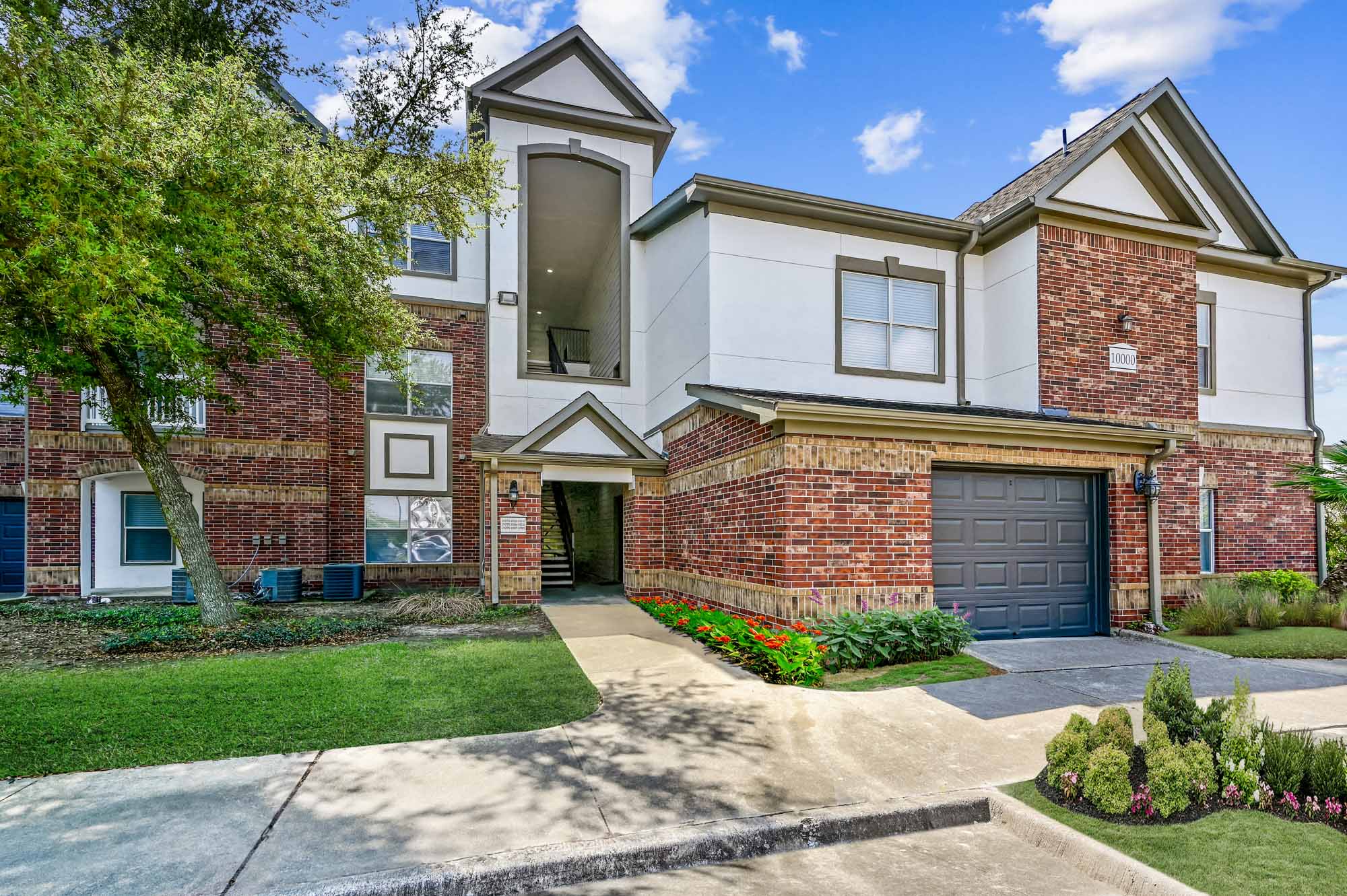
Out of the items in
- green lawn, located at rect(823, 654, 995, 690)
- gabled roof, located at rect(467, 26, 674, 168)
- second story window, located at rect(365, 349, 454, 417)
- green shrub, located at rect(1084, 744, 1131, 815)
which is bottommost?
green lawn, located at rect(823, 654, 995, 690)

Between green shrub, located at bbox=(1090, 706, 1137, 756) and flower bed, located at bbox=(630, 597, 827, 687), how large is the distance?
286 centimetres

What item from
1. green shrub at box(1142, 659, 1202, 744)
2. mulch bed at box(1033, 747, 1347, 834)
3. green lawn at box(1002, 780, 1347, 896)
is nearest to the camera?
green lawn at box(1002, 780, 1347, 896)

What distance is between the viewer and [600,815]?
13.2ft

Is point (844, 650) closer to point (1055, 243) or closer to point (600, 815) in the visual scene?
point (600, 815)

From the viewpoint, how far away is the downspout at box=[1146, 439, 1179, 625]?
9945 mm

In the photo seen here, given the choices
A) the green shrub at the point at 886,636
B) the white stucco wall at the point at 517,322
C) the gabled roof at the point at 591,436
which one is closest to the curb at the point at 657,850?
the green shrub at the point at 886,636

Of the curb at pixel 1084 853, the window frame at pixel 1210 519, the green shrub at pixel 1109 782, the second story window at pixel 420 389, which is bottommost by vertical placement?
the curb at pixel 1084 853

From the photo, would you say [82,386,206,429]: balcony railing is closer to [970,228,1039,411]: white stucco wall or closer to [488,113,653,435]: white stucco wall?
[488,113,653,435]: white stucco wall

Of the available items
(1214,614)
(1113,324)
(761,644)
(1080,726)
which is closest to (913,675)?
(761,644)

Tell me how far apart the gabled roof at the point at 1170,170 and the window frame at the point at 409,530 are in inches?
494

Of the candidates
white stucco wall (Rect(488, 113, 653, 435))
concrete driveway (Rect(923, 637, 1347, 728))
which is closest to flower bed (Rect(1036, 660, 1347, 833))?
concrete driveway (Rect(923, 637, 1347, 728))

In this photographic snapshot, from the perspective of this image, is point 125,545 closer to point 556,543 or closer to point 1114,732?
point 556,543

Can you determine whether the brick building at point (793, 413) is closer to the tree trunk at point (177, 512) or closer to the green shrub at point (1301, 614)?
the green shrub at point (1301, 614)

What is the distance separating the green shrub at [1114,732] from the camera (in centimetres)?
438
